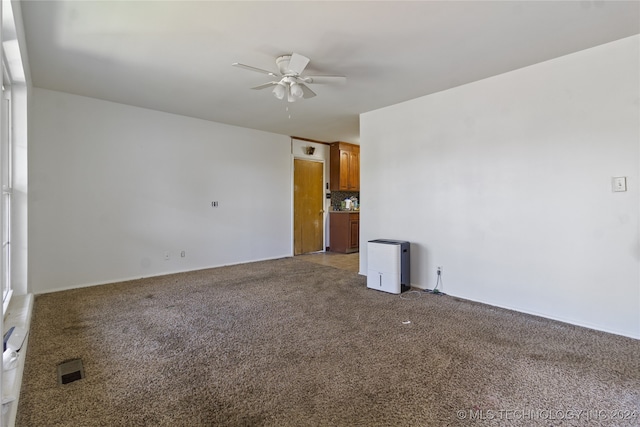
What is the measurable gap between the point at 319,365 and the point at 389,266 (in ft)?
6.28

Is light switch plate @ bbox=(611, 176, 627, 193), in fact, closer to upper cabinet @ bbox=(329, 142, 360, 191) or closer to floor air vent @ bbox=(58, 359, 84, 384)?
floor air vent @ bbox=(58, 359, 84, 384)

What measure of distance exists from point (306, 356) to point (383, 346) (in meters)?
0.60

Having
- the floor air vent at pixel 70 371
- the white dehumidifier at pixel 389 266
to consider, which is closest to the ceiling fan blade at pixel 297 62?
the white dehumidifier at pixel 389 266

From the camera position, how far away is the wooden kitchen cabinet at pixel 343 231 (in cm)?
676

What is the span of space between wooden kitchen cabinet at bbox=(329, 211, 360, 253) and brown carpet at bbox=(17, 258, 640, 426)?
327 cm

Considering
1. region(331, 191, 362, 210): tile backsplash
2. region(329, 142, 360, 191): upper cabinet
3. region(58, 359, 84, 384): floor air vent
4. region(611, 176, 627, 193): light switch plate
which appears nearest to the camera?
region(58, 359, 84, 384): floor air vent

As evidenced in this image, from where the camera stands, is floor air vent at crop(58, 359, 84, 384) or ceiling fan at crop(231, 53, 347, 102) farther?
ceiling fan at crop(231, 53, 347, 102)

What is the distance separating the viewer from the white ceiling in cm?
220

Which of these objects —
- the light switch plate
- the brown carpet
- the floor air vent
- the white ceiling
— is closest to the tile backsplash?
the white ceiling

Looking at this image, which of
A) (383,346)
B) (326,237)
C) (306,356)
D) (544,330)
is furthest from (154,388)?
(326,237)

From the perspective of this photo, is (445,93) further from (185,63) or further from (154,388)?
(154,388)

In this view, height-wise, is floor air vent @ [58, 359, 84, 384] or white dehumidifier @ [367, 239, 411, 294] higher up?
white dehumidifier @ [367, 239, 411, 294]

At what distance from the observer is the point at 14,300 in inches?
121

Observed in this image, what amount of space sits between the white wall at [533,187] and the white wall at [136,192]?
2.70 meters
